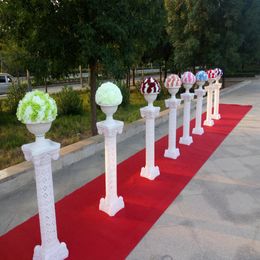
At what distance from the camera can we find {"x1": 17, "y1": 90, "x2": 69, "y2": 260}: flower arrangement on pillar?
2551 mm

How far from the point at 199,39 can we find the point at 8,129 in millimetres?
11157

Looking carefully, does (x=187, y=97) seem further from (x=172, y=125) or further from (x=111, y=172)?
(x=111, y=172)

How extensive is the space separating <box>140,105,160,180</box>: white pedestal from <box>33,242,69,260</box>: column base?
1.95 meters

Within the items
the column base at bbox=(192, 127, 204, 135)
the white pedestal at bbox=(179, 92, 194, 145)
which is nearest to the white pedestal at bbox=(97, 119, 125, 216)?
the white pedestal at bbox=(179, 92, 194, 145)

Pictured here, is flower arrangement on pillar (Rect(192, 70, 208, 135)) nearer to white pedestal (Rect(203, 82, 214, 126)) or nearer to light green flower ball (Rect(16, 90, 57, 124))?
white pedestal (Rect(203, 82, 214, 126))

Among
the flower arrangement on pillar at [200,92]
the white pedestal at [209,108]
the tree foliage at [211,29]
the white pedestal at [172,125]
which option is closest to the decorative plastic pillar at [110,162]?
the white pedestal at [172,125]

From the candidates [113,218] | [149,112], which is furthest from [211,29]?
[113,218]

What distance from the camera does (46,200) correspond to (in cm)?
279

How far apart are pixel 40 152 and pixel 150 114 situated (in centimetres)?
A: 209

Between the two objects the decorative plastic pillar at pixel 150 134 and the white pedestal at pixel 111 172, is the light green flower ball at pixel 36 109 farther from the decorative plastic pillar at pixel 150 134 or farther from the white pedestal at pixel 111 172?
the decorative plastic pillar at pixel 150 134

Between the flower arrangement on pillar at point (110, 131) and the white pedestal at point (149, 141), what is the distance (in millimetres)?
890

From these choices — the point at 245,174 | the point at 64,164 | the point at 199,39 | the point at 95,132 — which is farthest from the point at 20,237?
the point at 199,39

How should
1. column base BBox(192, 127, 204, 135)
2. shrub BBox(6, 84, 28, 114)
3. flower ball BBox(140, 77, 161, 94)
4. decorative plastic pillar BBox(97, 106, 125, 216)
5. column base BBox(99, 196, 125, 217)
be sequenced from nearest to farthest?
decorative plastic pillar BBox(97, 106, 125, 216) < column base BBox(99, 196, 125, 217) < flower ball BBox(140, 77, 161, 94) < column base BBox(192, 127, 204, 135) < shrub BBox(6, 84, 28, 114)

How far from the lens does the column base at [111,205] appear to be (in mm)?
3588
